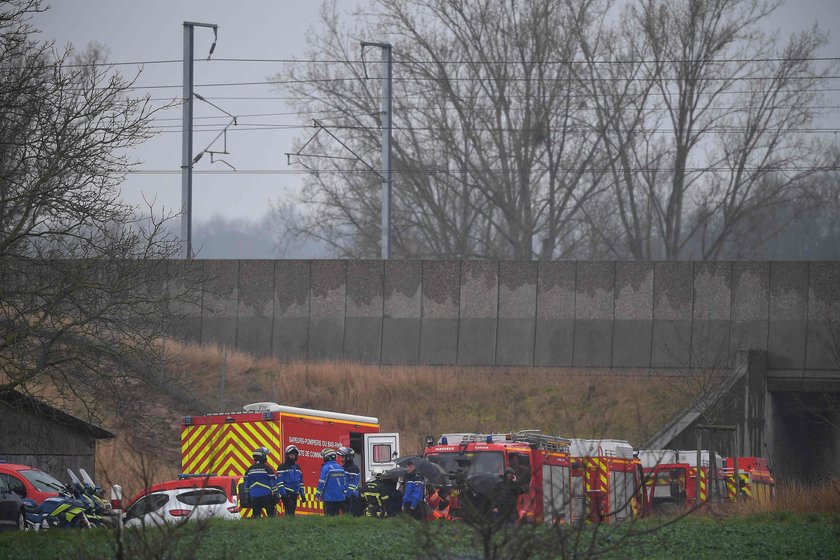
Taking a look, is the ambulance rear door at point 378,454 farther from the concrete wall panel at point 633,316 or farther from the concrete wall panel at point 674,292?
the concrete wall panel at point 674,292

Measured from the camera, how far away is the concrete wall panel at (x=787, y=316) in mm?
32031

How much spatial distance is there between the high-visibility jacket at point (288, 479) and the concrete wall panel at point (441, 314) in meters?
14.3

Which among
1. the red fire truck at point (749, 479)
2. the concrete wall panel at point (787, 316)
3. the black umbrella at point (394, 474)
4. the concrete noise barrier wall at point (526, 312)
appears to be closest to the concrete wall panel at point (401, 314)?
the concrete noise barrier wall at point (526, 312)

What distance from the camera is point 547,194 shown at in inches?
1943

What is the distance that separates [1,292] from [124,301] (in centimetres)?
177

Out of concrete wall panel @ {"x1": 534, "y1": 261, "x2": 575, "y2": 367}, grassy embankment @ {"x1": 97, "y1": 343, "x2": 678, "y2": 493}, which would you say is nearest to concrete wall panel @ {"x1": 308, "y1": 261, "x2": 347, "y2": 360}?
grassy embankment @ {"x1": 97, "y1": 343, "x2": 678, "y2": 493}

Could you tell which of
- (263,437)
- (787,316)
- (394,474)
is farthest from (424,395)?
(394,474)

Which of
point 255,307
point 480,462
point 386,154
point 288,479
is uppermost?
point 386,154

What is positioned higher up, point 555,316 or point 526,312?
point 526,312

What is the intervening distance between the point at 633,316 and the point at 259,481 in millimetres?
16615

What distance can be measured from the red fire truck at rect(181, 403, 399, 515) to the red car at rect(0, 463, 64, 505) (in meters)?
2.78

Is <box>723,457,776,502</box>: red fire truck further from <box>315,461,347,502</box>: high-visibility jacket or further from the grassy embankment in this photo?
<box>315,461,347,502</box>: high-visibility jacket

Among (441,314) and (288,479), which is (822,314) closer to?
(441,314)

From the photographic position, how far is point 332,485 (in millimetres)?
19953
